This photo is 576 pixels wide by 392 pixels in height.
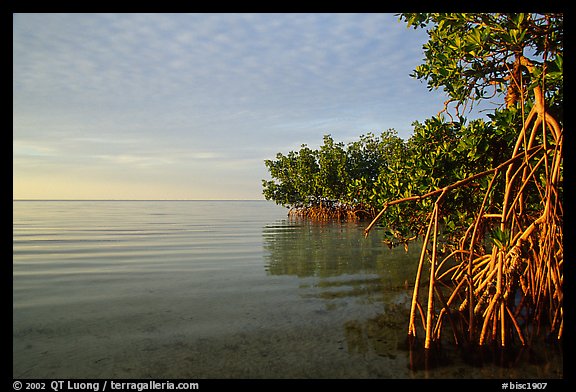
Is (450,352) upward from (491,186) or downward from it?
downward

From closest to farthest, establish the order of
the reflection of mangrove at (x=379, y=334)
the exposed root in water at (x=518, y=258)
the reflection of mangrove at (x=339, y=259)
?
the exposed root in water at (x=518, y=258), the reflection of mangrove at (x=379, y=334), the reflection of mangrove at (x=339, y=259)

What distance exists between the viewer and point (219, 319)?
5.97 metres

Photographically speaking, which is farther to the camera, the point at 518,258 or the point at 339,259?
the point at 339,259

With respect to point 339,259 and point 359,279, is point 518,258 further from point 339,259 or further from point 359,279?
point 339,259

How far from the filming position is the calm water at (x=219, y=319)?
4.28m

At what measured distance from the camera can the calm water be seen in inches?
168

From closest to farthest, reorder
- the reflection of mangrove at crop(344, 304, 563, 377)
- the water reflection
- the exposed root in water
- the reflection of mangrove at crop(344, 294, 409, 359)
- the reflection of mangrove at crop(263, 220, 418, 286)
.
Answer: the reflection of mangrove at crop(344, 304, 563, 377), the exposed root in water, the reflection of mangrove at crop(344, 294, 409, 359), the water reflection, the reflection of mangrove at crop(263, 220, 418, 286)

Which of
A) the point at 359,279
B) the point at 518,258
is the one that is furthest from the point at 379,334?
the point at 359,279

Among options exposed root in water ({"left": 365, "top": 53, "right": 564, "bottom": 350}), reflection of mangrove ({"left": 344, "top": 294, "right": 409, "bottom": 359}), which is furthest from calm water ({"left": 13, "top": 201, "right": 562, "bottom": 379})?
exposed root in water ({"left": 365, "top": 53, "right": 564, "bottom": 350})

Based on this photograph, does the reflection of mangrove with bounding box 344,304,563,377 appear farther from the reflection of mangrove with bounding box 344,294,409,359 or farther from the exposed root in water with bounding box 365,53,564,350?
the exposed root in water with bounding box 365,53,564,350

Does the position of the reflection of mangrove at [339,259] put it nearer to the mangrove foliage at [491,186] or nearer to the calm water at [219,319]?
the calm water at [219,319]

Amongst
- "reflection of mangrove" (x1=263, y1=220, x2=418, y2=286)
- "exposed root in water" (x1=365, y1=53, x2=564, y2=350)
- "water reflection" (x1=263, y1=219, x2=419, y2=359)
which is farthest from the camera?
"reflection of mangrove" (x1=263, y1=220, x2=418, y2=286)

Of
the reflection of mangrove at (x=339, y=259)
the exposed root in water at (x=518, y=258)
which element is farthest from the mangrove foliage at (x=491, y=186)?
the reflection of mangrove at (x=339, y=259)
